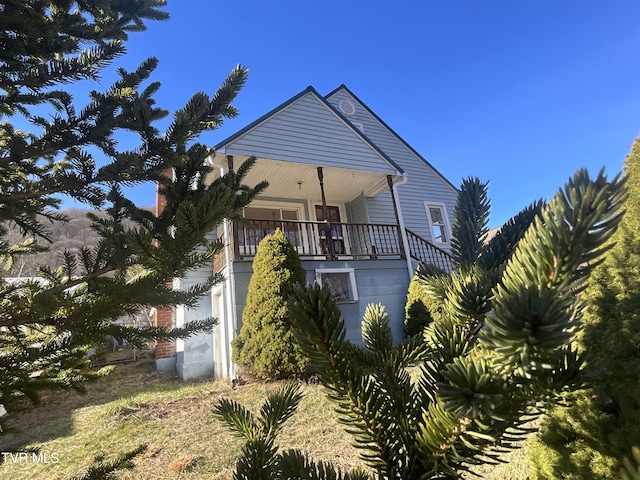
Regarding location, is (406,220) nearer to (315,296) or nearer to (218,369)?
(218,369)

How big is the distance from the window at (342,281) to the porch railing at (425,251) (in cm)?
279

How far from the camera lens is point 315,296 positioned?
2.27 ft

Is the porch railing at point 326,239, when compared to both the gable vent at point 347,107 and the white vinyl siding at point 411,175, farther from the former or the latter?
the gable vent at point 347,107

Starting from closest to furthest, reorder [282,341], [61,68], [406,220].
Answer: [61,68], [282,341], [406,220]

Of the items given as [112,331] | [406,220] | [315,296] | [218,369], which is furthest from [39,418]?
[406,220]

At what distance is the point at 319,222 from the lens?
937 cm

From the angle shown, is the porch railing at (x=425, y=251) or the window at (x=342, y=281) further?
the porch railing at (x=425, y=251)

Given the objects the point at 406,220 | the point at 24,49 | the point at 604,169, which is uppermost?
the point at 406,220

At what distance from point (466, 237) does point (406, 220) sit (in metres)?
13.1

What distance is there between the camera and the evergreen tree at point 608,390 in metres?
1.38

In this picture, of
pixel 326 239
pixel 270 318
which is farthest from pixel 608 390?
pixel 326 239

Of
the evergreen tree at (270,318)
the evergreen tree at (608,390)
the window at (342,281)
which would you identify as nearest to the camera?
the evergreen tree at (608,390)

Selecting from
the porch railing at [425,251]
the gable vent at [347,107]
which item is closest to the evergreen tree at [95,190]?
the porch railing at [425,251]

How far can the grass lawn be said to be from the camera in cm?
363
